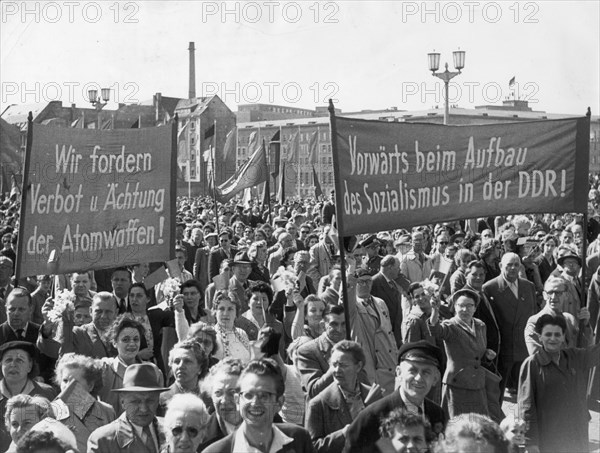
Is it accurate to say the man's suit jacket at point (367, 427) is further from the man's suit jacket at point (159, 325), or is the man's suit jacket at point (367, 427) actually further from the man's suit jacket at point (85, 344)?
the man's suit jacket at point (159, 325)

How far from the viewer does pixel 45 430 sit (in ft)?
14.7

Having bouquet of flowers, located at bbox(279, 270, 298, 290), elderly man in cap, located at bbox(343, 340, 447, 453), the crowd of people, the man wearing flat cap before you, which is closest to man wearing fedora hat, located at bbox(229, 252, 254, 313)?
the crowd of people

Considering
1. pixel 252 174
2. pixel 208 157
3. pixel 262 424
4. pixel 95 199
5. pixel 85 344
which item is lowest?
pixel 262 424

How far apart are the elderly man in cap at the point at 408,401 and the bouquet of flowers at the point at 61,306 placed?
10.1 ft

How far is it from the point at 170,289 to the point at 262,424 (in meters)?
4.46

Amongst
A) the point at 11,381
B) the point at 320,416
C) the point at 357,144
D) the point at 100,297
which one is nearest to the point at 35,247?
the point at 100,297

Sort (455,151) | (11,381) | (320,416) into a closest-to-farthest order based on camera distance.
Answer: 1. (320,416)
2. (11,381)
3. (455,151)

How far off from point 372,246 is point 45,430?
793cm

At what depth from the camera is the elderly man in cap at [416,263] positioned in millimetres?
12391

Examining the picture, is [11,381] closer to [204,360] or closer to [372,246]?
[204,360]

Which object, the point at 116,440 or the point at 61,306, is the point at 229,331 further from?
the point at 116,440

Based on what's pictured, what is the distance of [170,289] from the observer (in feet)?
29.8

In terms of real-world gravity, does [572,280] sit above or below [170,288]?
above

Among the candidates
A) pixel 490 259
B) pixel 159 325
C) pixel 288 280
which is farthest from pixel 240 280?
pixel 490 259
